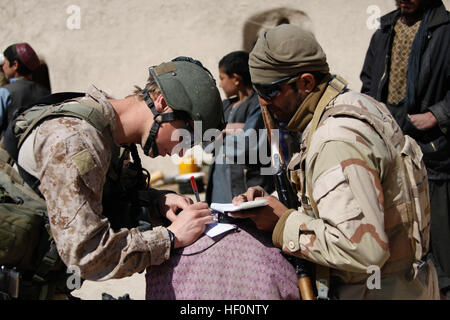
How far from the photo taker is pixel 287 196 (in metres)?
2.54

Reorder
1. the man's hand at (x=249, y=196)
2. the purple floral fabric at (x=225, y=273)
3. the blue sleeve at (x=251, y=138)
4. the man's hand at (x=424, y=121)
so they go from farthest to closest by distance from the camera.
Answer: the blue sleeve at (x=251, y=138), the man's hand at (x=424, y=121), the man's hand at (x=249, y=196), the purple floral fabric at (x=225, y=273)

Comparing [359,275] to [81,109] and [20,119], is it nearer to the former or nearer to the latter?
[81,109]

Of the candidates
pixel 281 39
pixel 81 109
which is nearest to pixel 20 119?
pixel 81 109

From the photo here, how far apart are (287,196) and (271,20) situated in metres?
5.75

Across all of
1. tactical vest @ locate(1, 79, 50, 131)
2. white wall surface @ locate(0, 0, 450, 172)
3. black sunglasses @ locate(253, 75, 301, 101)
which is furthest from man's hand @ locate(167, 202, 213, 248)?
white wall surface @ locate(0, 0, 450, 172)

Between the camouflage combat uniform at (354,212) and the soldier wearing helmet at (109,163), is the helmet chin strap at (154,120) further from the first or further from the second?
the camouflage combat uniform at (354,212)

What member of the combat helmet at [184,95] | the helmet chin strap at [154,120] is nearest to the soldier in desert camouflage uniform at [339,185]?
the combat helmet at [184,95]

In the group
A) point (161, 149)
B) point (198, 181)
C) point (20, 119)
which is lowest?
point (198, 181)

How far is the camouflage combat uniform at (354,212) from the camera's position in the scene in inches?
70.6

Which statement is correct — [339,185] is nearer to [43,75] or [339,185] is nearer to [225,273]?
[225,273]

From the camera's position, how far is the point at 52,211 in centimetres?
189

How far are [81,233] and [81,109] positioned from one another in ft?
1.85

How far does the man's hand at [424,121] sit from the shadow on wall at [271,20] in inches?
160

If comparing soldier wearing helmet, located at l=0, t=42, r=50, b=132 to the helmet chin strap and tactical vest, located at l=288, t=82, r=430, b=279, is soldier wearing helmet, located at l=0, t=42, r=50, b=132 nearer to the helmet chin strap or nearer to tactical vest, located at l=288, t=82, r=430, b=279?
the helmet chin strap
